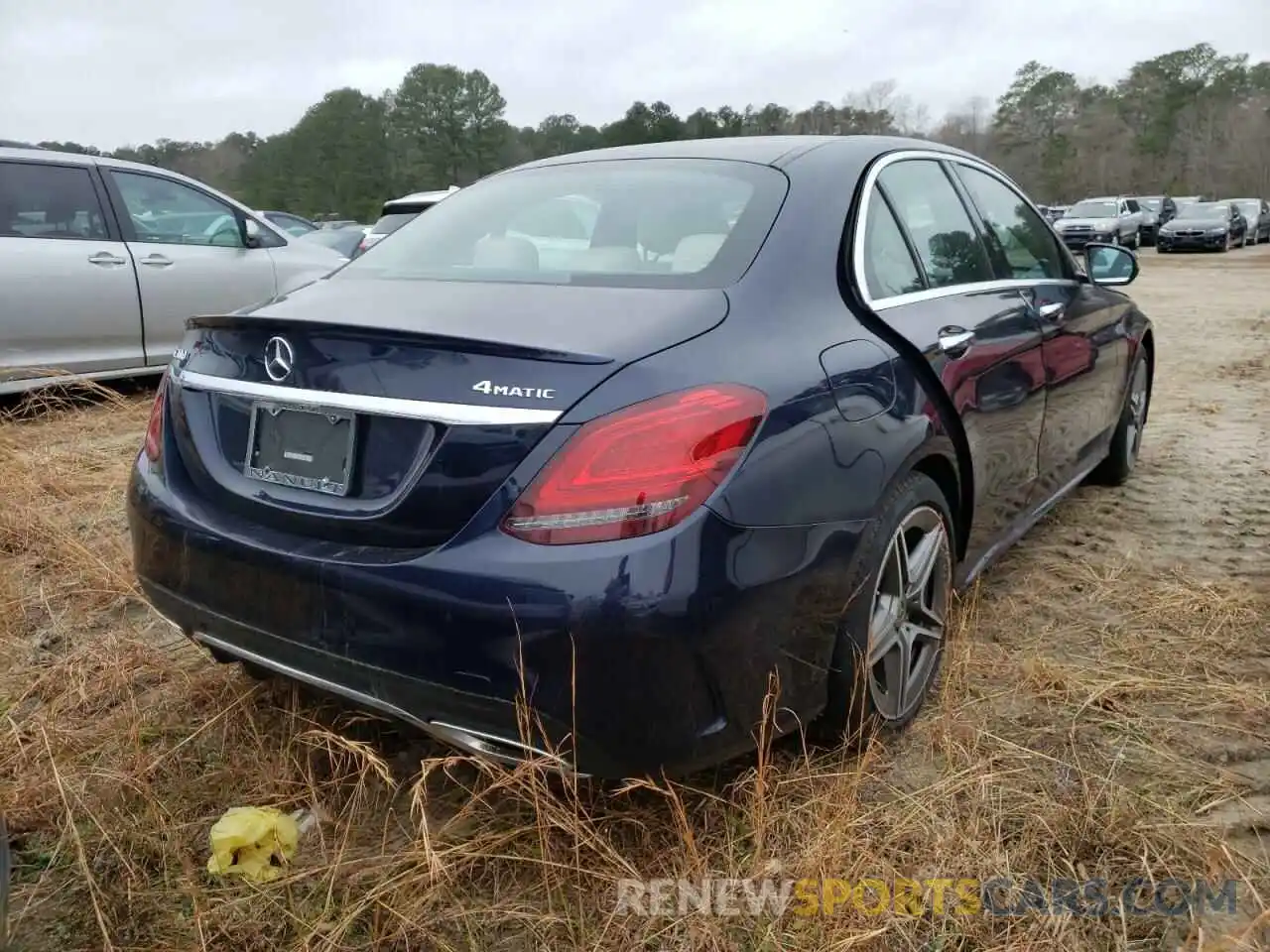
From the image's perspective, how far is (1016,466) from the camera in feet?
9.47

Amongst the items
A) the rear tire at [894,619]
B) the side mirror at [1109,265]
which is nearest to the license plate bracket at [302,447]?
the rear tire at [894,619]

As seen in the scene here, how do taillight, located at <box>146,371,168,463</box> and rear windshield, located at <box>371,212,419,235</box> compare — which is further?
rear windshield, located at <box>371,212,419,235</box>

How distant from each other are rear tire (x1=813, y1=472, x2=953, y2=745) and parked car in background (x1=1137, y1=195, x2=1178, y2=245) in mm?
33440

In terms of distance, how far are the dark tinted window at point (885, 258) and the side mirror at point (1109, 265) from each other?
1.82 m

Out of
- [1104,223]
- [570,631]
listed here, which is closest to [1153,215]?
[1104,223]

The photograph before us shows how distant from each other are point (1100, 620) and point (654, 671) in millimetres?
1949

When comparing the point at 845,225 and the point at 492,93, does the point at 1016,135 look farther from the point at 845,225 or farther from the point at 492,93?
the point at 845,225

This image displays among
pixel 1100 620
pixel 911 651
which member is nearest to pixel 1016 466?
pixel 1100 620

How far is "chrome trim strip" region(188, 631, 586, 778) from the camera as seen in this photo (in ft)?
5.50

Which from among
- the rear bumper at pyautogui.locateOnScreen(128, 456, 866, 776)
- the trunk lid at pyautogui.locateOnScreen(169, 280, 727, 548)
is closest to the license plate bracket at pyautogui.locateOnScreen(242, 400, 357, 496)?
the trunk lid at pyautogui.locateOnScreen(169, 280, 727, 548)

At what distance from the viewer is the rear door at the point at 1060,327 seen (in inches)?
123

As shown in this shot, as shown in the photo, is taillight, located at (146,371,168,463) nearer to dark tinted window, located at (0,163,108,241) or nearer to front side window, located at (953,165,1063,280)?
front side window, located at (953,165,1063,280)

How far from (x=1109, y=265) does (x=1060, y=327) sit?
115 centimetres

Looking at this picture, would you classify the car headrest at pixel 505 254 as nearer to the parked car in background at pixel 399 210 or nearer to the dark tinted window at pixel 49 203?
the dark tinted window at pixel 49 203
